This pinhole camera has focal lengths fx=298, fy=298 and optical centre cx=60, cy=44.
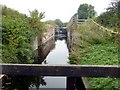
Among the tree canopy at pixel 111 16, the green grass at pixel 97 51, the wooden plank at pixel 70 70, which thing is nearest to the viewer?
the wooden plank at pixel 70 70

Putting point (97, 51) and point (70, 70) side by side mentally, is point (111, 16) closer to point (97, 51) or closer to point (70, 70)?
point (97, 51)

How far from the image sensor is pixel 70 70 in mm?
3596

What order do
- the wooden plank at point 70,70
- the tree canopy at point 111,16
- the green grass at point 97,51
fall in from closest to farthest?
the wooden plank at point 70,70 → the green grass at point 97,51 → the tree canopy at point 111,16

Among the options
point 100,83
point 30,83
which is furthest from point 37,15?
point 100,83

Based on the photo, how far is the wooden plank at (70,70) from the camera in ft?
11.8

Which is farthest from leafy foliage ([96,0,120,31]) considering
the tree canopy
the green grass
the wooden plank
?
the wooden plank

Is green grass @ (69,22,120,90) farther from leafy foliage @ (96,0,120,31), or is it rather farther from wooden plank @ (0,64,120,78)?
leafy foliage @ (96,0,120,31)

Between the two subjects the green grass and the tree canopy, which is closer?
the green grass

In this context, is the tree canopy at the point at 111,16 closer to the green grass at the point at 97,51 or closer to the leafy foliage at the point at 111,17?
the leafy foliage at the point at 111,17

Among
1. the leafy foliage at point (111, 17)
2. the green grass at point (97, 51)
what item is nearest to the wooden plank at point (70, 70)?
the green grass at point (97, 51)

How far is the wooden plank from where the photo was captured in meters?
3.59

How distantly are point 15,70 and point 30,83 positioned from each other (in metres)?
2.71

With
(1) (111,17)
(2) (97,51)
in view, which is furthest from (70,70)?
(1) (111,17)

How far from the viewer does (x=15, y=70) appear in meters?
3.67
